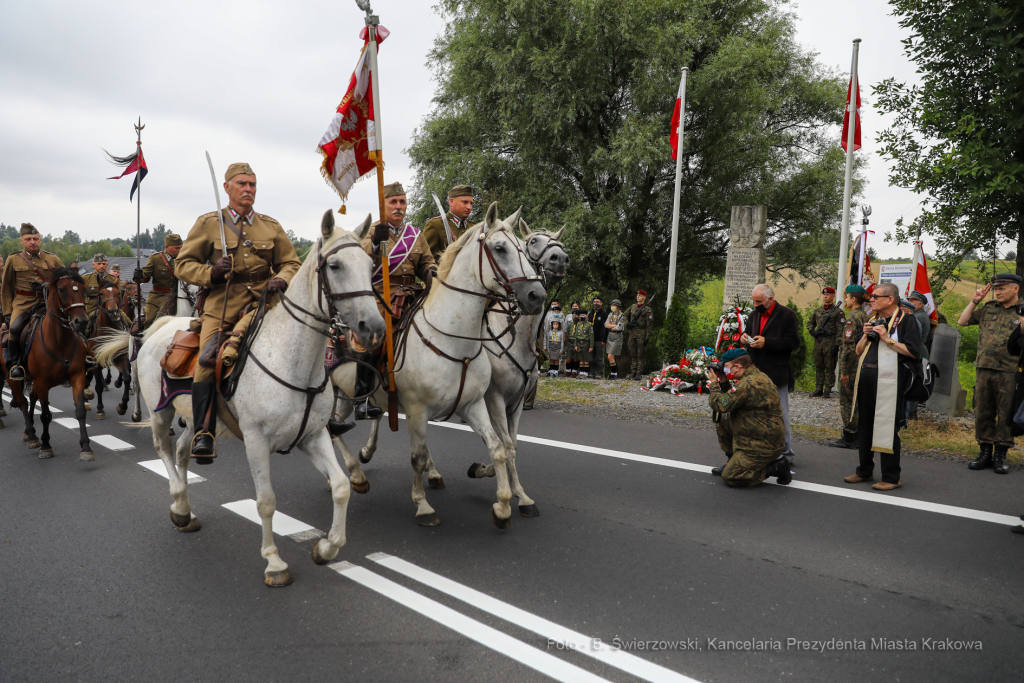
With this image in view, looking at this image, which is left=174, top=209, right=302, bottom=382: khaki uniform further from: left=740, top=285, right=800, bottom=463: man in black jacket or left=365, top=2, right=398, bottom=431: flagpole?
left=740, top=285, right=800, bottom=463: man in black jacket

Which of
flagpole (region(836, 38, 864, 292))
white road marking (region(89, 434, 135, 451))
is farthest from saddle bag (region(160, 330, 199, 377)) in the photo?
flagpole (region(836, 38, 864, 292))

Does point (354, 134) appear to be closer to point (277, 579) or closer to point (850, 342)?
point (277, 579)

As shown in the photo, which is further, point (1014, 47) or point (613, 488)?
point (1014, 47)

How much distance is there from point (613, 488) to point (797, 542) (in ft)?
6.10

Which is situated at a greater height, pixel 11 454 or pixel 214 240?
pixel 214 240

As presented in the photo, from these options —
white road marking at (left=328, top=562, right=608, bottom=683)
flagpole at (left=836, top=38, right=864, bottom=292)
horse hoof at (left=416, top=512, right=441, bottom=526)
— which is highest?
flagpole at (left=836, top=38, right=864, bottom=292)

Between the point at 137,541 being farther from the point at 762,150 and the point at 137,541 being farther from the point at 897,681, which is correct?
the point at 762,150

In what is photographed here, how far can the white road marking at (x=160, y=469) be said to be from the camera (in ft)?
21.5

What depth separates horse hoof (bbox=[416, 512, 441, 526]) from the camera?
17.0 feet

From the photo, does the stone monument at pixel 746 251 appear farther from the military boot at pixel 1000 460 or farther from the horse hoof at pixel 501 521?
the horse hoof at pixel 501 521

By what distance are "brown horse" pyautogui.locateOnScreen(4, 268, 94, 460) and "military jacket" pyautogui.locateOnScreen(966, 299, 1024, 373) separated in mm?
11013

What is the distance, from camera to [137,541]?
16.0 feet

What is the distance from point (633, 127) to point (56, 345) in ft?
53.6

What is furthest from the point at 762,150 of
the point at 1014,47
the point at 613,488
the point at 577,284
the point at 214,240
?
the point at 214,240
